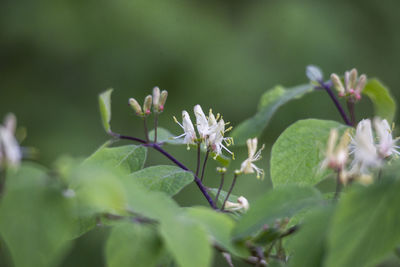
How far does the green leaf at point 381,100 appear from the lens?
1285mm

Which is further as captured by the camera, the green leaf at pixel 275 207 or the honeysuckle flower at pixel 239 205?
the honeysuckle flower at pixel 239 205

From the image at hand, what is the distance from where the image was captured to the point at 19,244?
0.53 meters

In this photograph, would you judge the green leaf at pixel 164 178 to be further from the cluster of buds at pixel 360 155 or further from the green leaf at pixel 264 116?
the green leaf at pixel 264 116

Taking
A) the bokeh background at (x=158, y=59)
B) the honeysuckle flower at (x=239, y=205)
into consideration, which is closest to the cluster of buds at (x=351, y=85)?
the honeysuckle flower at (x=239, y=205)

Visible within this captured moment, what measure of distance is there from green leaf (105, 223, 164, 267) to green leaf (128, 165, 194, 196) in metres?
0.20

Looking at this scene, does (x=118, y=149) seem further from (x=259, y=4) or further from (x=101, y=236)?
(x=259, y=4)

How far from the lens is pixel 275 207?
619 mm

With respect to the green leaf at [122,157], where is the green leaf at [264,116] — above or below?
below

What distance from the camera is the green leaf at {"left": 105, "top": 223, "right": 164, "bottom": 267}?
0.58 m

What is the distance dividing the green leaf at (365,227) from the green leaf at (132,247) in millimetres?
191

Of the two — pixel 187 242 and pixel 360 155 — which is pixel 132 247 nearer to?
pixel 187 242

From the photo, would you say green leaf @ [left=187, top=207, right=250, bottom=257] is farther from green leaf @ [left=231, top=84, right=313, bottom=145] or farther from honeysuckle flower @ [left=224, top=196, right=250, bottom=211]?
green leaf @ [left=231, top=84, right=313, bottom=145]

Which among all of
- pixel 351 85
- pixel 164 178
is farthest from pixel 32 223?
pixel 351 85

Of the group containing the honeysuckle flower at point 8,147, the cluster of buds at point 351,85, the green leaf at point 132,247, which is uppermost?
the honeysuckle flower at point 8,147
